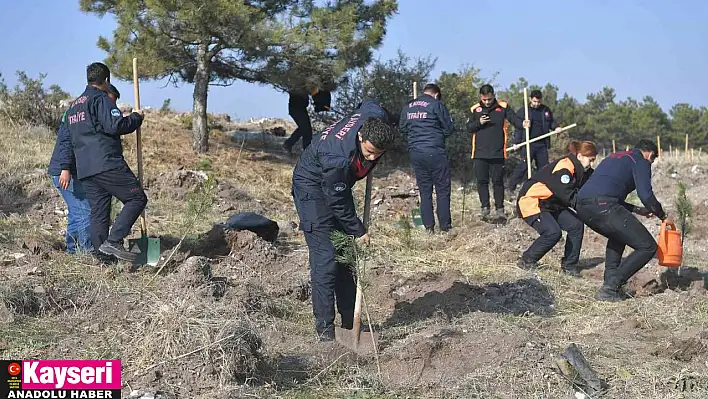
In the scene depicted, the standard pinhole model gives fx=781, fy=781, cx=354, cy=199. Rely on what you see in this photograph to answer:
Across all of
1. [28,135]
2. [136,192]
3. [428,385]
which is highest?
[28,135]

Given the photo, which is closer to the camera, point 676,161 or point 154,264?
point 154,264

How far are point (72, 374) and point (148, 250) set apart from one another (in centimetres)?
272

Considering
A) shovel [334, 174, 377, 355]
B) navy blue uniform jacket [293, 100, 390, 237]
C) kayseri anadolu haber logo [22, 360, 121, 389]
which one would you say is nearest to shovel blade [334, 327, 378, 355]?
shovel [334, 174, 377, 355]

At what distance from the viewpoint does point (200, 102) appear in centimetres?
1299

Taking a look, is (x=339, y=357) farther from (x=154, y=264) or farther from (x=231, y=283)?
(x=154, y=264)

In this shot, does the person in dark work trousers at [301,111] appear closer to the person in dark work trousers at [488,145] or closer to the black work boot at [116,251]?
the person in dark work trousers at [488,145]

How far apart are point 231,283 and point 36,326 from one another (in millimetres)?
1718

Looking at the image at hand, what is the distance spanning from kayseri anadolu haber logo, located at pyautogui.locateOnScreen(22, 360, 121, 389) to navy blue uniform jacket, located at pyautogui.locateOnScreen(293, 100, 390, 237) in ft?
5.31

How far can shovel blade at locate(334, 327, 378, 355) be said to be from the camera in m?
5.17

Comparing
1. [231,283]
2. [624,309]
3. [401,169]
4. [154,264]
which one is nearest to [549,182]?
[624,309]

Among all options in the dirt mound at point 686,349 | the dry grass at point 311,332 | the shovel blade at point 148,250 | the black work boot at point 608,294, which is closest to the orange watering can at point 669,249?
the dry grass at point 311,332

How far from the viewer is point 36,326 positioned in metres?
5.15

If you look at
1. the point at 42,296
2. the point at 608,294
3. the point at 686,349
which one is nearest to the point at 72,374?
the point at 42,296

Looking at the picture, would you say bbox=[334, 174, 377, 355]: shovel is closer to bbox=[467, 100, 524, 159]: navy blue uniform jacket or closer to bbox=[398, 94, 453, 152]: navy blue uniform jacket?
bbox=[398, 94, 453, 152]: navy blue uniform jacket
